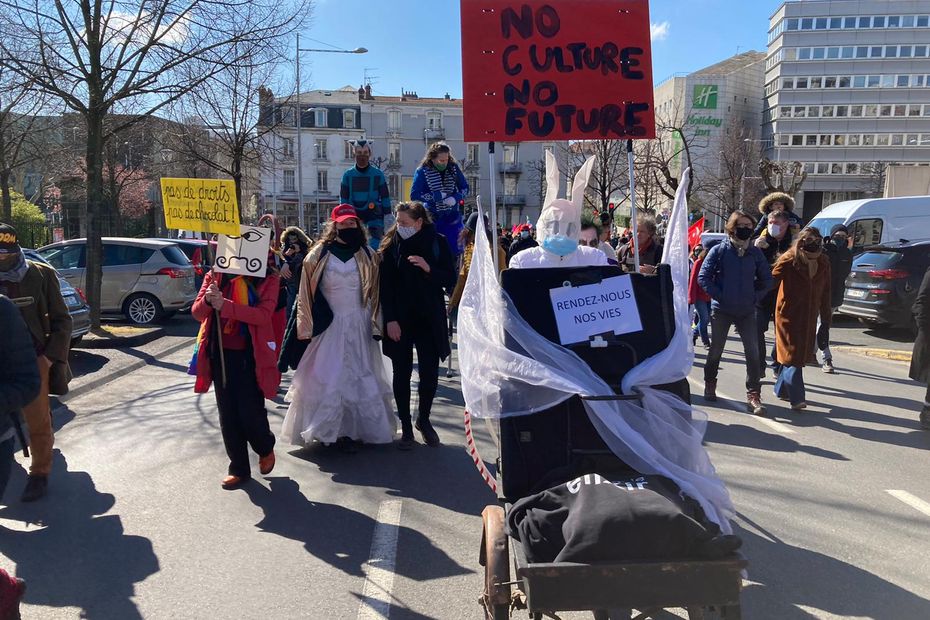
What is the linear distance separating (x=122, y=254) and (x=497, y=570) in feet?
42.5

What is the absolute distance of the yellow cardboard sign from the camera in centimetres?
488

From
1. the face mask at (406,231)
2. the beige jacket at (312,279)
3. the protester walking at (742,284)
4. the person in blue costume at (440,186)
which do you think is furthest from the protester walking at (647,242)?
the beige jacket at (312,279)

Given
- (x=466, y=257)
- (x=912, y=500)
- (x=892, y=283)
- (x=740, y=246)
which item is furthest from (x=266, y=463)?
(x=892, y=283)

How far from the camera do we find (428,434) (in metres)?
5.75

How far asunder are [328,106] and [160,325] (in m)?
57.8

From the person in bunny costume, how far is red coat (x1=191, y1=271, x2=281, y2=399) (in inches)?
76.5

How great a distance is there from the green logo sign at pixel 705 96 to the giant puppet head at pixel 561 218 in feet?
265

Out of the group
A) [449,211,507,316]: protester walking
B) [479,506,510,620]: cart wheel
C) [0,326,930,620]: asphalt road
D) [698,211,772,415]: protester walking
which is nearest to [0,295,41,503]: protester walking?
[0,326,930,620]: asphalt road

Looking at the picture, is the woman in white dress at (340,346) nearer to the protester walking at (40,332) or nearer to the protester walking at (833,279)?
the protester walking at (40,332)

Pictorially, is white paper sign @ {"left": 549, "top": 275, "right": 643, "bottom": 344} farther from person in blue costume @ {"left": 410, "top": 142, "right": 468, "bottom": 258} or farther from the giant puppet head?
person in blue costume @ {"left": 410, "top": 142, "right": 468, "bottom": 258}

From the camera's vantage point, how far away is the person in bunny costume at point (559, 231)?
3.79 metres

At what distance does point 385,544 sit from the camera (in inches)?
154

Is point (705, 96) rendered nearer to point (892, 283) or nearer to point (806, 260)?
point (892, 283)

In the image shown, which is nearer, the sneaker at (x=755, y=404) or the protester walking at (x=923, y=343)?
the protester walking at (x=923, y=343)
